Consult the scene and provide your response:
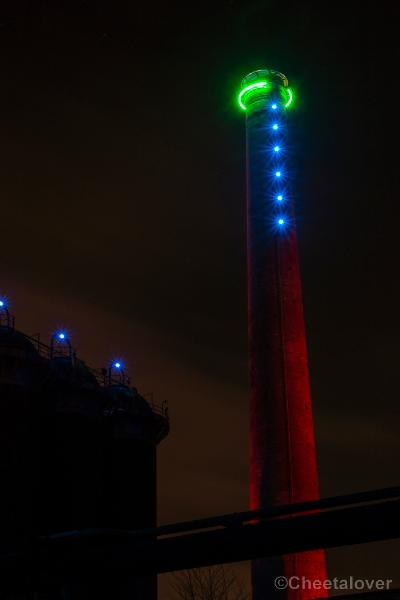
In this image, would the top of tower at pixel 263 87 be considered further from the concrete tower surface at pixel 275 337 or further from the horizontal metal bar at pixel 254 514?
the horizontal metal bar at pixel 254 514

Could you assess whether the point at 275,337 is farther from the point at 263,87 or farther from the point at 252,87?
the point at 252,87

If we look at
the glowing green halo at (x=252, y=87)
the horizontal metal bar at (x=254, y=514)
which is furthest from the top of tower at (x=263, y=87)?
the horizontal metal bar at (x=254, y=514)

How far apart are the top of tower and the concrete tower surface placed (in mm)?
48

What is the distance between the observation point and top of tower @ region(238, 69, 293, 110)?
36.0 m

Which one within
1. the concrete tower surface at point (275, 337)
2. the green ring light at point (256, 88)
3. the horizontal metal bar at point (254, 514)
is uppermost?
the green ring light at point (256, 88)

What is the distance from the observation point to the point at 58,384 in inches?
1355

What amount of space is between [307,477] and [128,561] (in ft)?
67.0

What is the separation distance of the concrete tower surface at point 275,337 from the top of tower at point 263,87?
5 centimetres

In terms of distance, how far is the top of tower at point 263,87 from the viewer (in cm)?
3603

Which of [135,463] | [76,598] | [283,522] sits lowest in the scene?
[76,598]

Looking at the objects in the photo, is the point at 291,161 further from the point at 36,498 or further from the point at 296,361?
the point at 36,498

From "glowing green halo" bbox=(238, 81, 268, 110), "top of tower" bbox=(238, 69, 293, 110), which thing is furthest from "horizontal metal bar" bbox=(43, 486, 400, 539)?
"glowing green halo" bbox=(238, 81, 268, 110)

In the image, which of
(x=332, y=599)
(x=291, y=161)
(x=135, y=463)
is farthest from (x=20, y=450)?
(x=332, y=599)

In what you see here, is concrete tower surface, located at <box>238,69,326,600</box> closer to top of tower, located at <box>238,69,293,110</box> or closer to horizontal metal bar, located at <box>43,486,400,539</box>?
top of tower, located at <box>238,69,293,110</box>
